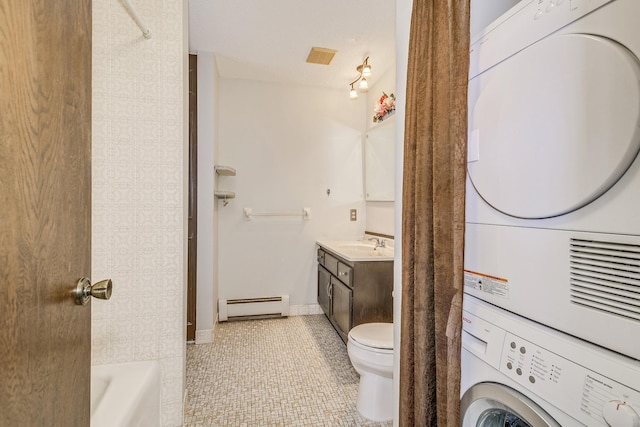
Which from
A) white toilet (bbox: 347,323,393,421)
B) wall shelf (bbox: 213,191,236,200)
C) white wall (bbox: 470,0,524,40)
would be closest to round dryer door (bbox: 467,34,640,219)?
white wall (bbox: 470,0,524,40)

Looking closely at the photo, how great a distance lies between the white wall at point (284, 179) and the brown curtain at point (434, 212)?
90.7 inches

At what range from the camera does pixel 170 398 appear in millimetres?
1630

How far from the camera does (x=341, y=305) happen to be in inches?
102

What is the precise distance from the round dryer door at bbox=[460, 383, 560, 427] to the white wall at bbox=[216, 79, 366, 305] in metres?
2.63

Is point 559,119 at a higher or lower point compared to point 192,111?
lower

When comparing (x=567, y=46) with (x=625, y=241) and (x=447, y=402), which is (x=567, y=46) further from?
(x=447, y=402)

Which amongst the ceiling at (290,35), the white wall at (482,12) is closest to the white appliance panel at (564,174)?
the white wall at (482,12)

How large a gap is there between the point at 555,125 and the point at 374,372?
155cm

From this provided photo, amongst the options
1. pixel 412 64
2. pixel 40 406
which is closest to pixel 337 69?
pixel 412 64

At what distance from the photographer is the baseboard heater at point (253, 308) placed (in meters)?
3.17

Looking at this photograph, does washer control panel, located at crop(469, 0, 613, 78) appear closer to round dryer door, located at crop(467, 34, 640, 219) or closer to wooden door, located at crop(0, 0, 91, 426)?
round dryer door, located at crop(467, 34, 640, 219)

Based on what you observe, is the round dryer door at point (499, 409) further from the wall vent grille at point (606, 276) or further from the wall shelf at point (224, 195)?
the wall shelf at point (224, 195)

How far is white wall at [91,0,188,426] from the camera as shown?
1.54m

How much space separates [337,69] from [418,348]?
2.75 m
